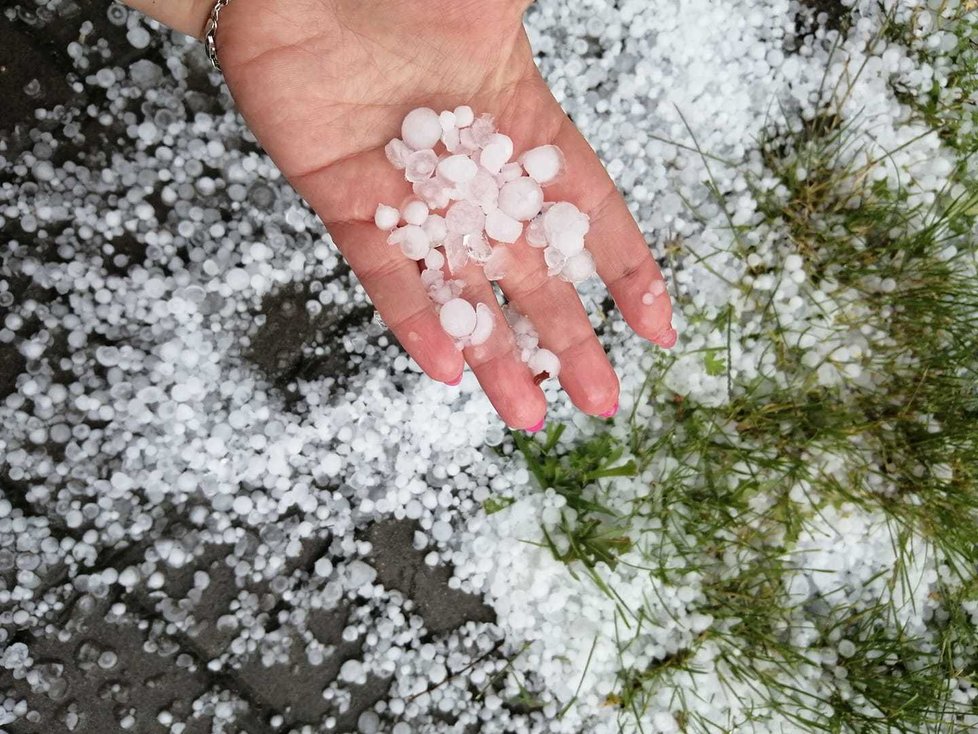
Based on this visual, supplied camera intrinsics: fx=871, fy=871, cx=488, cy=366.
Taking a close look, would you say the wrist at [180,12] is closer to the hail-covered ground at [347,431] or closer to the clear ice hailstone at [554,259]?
the hail-covered ground at [347,431]

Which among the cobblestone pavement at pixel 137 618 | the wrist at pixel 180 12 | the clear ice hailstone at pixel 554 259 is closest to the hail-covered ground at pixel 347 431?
the cobblestone pavement at pixel 137 618

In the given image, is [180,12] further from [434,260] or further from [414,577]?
[414,577]

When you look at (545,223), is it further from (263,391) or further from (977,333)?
(977,333)

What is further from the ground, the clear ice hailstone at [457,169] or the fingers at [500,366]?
the clear ice hailstone at [457,169]

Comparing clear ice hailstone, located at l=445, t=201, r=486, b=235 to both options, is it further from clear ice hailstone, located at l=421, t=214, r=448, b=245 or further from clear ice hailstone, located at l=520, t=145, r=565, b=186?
clear ice hailstone, located at l=520, t=145, r=565, b=186

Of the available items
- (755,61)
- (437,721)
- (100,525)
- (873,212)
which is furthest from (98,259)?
(873,212)

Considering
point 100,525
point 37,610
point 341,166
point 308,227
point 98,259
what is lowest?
point 37,610

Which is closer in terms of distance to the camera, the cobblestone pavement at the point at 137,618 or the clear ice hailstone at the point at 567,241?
the clear ice hailstone at the point at 567,241
